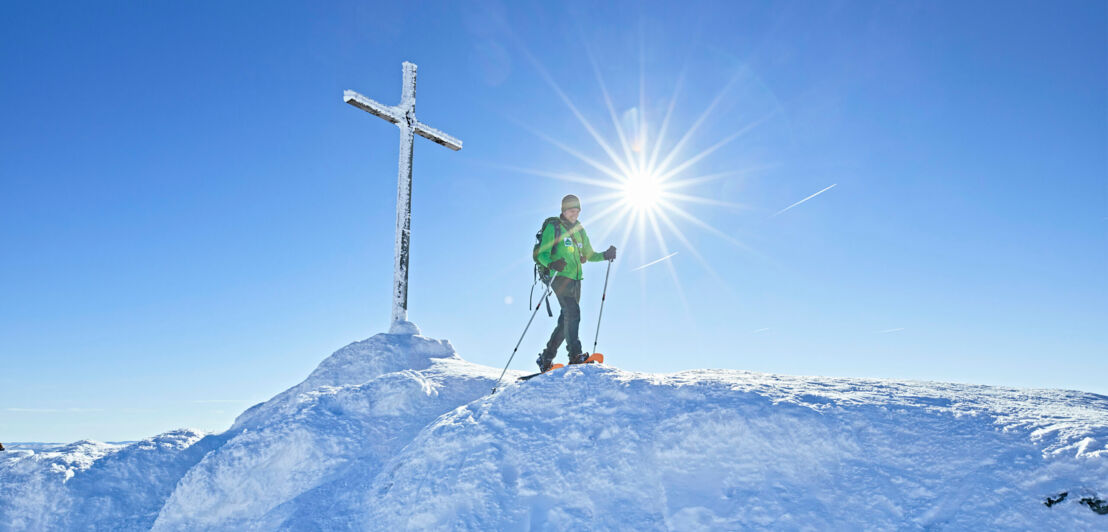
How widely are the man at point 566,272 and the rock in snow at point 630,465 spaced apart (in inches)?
66.8

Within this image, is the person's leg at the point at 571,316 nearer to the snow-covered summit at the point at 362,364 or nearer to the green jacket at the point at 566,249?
the green jacket at the point at 566,249

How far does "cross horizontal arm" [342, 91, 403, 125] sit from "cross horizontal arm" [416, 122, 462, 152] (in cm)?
56

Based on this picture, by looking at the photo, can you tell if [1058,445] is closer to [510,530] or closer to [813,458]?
[813,458]

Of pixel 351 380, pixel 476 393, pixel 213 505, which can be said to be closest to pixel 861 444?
pixel 476 393

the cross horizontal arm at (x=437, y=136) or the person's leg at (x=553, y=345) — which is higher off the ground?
the cross horizontal arm at (x=437, y=136)

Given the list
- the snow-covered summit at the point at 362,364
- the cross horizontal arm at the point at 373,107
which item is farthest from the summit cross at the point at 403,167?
the snow-covered summit at the point at 362,364

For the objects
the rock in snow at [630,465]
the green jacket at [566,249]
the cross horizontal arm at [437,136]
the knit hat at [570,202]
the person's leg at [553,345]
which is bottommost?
the rock in snow at [630,465]

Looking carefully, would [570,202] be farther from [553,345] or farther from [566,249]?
[553,345]

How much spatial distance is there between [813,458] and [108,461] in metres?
8.79

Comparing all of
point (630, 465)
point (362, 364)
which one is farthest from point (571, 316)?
point (362, 364)

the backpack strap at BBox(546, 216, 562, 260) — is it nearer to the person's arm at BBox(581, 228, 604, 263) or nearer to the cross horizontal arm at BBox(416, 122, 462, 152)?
the person's arm at BBox(581, 228, 604, 263)

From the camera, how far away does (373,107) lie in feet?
43.9

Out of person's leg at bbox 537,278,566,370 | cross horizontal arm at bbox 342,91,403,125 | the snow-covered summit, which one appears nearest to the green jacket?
person's leg at bbox 537,278,566,370

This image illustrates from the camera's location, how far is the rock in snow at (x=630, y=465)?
4.62 meters
